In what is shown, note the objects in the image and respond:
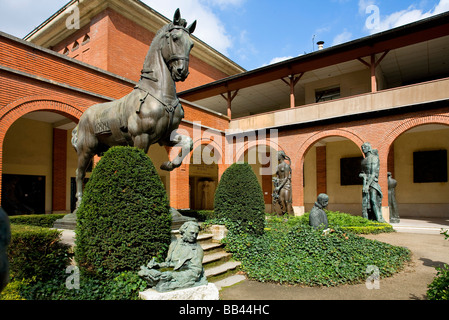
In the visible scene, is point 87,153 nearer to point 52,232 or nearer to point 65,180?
point 52,232

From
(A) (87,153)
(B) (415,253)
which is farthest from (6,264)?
(B) (415,253)

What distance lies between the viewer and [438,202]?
16.7m

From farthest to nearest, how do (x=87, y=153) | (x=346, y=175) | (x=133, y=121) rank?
(x=346, y=175), (x=87, y=153), (x=133, y=121)

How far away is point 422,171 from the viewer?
17.2 m

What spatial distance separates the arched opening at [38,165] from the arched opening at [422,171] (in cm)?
1897

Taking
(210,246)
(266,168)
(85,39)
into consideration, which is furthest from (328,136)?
(85,39)

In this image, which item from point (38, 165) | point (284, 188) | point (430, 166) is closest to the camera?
point (284, 188)

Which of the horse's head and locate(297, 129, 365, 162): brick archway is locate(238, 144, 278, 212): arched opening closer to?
locate(297, 129, 365, 162): brick archway

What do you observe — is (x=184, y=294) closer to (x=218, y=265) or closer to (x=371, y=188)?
(x=218, y=265)

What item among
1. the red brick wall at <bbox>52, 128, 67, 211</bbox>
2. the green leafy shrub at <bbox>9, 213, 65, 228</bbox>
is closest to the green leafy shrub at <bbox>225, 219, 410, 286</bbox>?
the green leafy shrub at <bbox>9, 213, 65, 228</bbox>

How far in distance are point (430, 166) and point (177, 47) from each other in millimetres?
18198

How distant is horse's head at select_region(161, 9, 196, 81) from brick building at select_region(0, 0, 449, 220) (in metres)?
6.74

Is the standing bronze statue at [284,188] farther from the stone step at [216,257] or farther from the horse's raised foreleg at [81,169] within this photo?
the horse's raised foreleg at [81,169]
